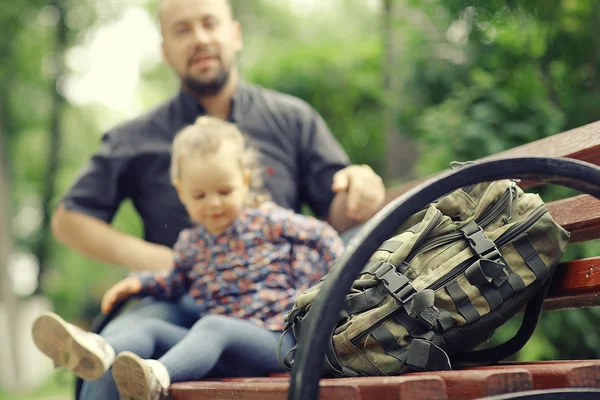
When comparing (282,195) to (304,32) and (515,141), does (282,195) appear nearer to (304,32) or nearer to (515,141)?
(515,141)

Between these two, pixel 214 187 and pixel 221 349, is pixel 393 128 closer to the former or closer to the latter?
pixel 214 187

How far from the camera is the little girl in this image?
218 cm

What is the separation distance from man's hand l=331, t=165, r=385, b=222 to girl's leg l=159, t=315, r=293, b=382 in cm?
55

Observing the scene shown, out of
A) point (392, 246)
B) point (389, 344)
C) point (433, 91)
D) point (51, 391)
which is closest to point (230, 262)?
point (392, 246)

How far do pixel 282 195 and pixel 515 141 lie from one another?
53.7 inches

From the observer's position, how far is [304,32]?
22.4m

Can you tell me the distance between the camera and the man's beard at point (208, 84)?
10.2 feet

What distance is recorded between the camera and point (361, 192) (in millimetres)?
2594

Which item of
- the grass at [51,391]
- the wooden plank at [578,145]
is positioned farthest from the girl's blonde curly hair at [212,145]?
the grass at [51,391]

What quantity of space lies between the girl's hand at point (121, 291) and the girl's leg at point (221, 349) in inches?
18.7

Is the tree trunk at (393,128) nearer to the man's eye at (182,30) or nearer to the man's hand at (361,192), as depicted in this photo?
the man's eye at (182,30)

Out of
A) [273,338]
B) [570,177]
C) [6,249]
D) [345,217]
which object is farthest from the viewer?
[6,249]

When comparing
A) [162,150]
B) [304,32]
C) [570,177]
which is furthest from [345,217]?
[304,32]

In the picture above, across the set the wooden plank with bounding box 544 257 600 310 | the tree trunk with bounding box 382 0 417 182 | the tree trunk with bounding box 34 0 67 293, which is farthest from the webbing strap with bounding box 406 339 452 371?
the tree trunk with bounding box 34 0 67 293
